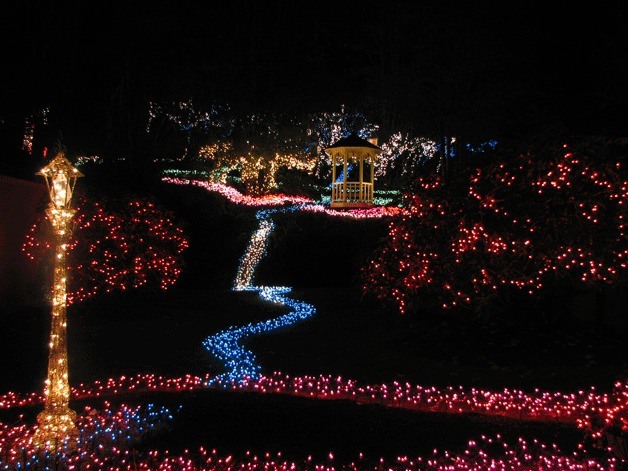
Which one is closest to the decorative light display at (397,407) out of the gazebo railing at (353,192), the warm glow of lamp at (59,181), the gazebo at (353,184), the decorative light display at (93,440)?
the decorative light display at (93,440)

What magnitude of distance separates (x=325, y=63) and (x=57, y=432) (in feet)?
90.4

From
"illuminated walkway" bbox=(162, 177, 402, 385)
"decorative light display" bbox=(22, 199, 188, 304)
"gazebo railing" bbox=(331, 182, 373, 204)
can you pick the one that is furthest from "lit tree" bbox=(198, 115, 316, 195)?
"decorative light display" bbox=(22, 199, 188, 304)

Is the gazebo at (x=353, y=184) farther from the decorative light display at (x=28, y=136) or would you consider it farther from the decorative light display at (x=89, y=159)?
the decorative light display at (x=28, y=136)

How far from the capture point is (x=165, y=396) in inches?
289

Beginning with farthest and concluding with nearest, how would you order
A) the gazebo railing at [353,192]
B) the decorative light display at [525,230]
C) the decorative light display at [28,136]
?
the gazebo railing at [353,192], the decorative light display at [28,136], the decorative light display at [525,230]

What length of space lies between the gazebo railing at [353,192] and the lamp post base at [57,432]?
18605 millimetres

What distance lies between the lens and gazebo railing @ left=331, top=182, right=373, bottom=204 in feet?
79.0

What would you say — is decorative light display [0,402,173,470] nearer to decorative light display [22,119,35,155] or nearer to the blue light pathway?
the blue light pathway

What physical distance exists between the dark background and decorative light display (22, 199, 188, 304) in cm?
577

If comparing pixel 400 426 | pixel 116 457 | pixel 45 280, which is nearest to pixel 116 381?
pixel 116 457

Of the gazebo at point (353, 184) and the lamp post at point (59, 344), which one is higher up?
the gazebo at point (353, 184)

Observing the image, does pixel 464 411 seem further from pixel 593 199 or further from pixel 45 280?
pixel 45 280

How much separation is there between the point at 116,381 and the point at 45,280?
21.8 ft

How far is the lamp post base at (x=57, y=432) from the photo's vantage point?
5.30 m
